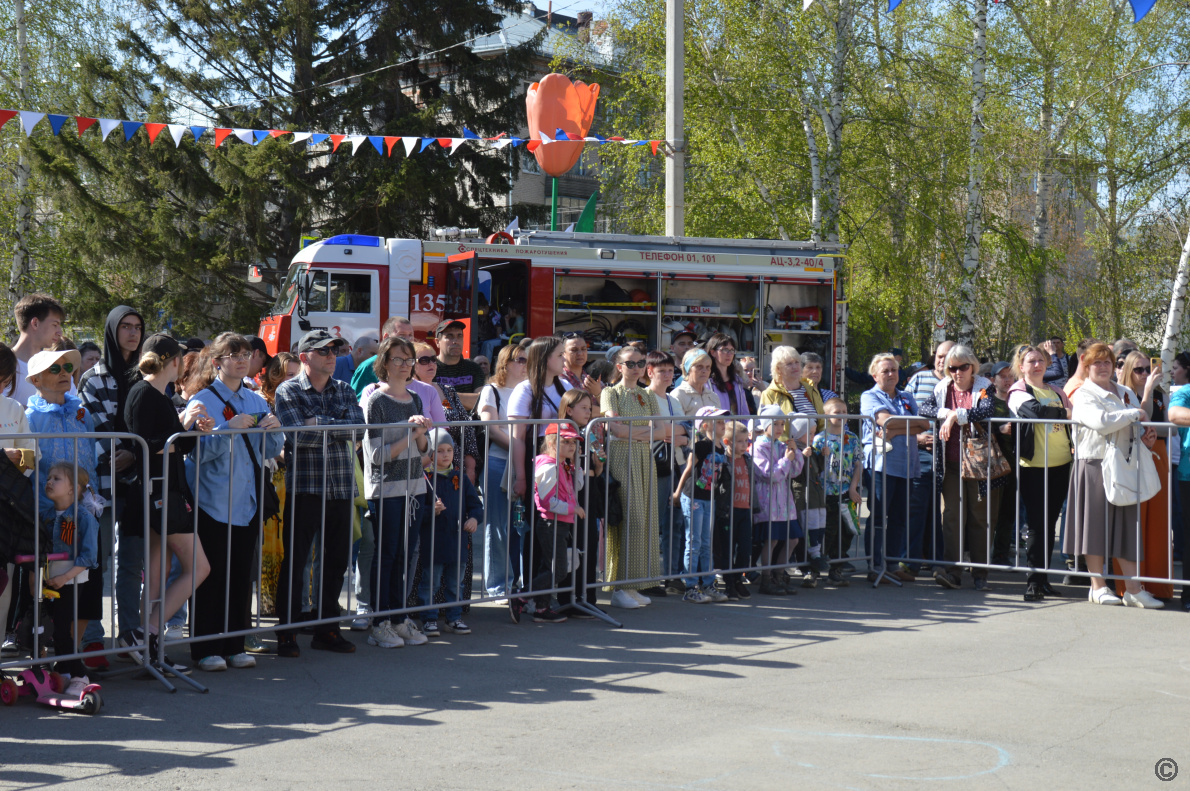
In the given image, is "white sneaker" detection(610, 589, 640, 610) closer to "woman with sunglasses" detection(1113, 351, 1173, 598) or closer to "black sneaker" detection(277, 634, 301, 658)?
"black sneaker" detection(277, 634, 301, 658)

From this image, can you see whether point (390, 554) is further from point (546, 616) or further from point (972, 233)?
point (972, 233)

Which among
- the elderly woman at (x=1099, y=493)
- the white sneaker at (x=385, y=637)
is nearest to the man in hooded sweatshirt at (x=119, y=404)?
the white sneaker at (x=385, y=637)

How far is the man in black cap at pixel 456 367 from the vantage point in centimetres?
950

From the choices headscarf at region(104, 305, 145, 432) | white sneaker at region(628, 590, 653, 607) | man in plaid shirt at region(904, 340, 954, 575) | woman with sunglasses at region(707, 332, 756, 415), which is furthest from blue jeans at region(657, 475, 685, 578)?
headscarf at region(104, 305, 145, 432)

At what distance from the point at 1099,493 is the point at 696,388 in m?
2.99

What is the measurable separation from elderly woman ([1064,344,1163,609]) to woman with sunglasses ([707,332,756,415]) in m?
2.45

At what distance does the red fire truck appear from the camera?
57.2 ft

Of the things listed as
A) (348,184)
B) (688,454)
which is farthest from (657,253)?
(348,184)

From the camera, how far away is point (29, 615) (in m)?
6.35

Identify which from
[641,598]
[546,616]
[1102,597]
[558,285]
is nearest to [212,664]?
[546,616]

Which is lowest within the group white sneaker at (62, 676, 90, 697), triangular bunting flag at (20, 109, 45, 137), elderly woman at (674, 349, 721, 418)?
white sneaker at (62, 676, 90, 697)

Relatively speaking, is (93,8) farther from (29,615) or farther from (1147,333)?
(1147,333)

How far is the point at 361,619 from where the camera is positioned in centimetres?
677

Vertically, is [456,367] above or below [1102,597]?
above
